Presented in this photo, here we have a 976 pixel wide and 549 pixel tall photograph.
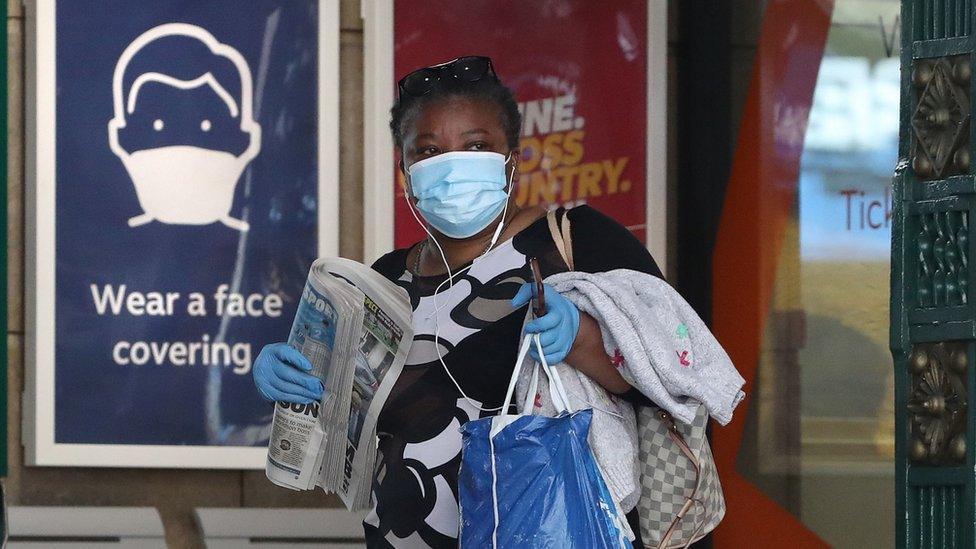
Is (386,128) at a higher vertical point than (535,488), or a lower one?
higher

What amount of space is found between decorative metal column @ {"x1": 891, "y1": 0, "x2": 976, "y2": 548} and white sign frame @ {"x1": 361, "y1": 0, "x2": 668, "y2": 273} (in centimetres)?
232

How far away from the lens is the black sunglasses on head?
2.78 meters

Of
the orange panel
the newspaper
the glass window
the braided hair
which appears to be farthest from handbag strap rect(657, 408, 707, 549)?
the orange panel

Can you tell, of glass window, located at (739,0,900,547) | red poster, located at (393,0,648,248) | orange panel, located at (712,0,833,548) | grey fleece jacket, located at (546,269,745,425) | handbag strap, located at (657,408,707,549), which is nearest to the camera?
grey fleece jacket, located at (546,269,745,425)

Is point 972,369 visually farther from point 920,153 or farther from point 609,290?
point 609,290

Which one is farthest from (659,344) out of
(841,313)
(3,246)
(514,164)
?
(3,246)

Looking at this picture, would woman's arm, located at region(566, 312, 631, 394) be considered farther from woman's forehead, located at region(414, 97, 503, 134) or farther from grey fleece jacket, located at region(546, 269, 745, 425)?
woman's forehead, located at region(414, 97, 503, 134)

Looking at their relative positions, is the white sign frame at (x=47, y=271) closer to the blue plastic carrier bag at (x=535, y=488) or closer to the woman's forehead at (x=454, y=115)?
the woman's forehead at (x=454, y=115)

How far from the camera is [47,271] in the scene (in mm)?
4805

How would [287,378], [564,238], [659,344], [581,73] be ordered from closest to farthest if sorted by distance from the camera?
1. [659,344]
2. [564,238]
3. [287,378]
4. [581,73]

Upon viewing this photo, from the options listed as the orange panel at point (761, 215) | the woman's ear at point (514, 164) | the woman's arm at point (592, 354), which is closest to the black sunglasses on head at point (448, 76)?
the woman's ear at point (514, 164)

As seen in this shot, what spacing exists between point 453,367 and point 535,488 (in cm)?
42

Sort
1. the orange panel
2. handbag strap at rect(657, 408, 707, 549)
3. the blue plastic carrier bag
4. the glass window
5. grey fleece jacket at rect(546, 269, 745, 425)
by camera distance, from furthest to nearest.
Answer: the orange panel
the glass window
handbag strap at rect(657, 408, 707, 549)
grey fleece jacket at rect(546, 269, 745, 425)
the blue plastic carrier bag

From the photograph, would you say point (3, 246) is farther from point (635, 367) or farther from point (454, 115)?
point (635, 367)
